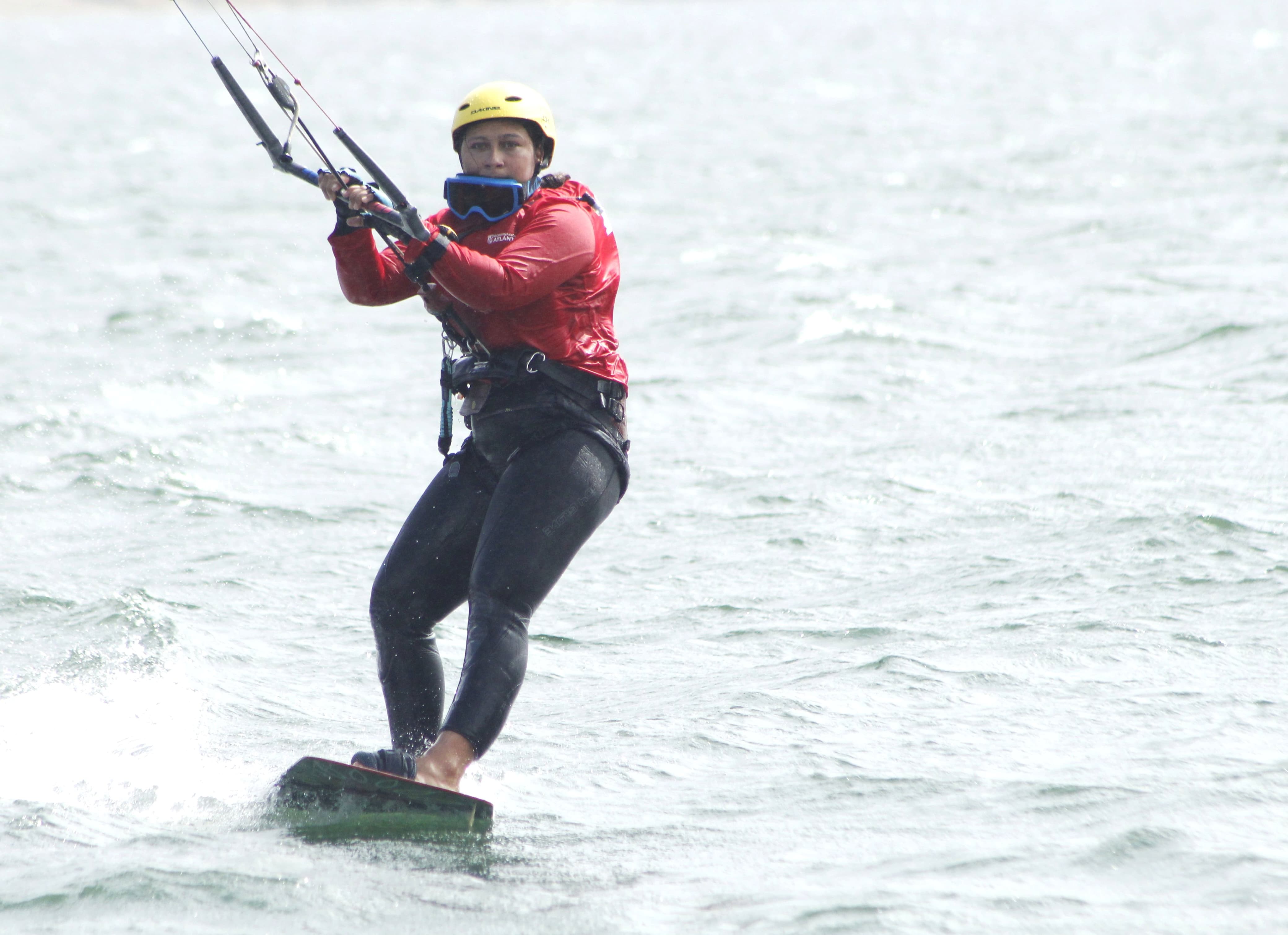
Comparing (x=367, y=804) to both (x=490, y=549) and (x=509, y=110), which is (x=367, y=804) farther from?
(x=509, y=110)

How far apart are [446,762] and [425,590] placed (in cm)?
61

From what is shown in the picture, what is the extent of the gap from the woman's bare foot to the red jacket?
1.20m

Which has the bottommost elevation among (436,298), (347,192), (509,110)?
(436,298)

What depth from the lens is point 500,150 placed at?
5387 mm

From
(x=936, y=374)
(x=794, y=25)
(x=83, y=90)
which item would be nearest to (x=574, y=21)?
(x=794, y=25)

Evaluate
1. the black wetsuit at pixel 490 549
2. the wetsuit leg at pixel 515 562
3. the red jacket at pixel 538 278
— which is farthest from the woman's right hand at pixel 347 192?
the wetsuit leg at pixel 515 562

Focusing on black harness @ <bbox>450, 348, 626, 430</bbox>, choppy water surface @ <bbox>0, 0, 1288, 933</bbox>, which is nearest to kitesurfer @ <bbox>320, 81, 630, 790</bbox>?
black harness @ <bbox>450, 348, 626, 430</bbox>

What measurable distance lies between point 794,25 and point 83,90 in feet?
229

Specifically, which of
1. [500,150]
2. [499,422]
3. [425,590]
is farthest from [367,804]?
[500,150]

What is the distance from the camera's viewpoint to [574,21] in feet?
449

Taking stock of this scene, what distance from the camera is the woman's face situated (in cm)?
538

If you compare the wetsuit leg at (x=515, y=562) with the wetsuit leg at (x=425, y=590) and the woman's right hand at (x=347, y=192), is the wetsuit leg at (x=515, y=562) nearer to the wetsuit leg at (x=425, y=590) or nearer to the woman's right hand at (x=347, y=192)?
the wetsuit leg at (x=425, y=590)

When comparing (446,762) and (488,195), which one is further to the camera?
(488,195)

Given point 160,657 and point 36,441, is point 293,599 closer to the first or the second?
point 160,657
